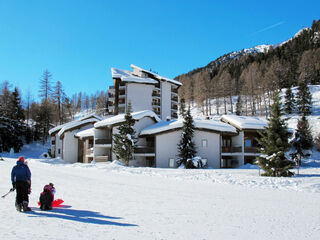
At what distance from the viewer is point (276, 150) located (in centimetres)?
2048

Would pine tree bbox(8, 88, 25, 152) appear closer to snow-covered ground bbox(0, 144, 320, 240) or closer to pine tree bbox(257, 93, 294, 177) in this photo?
snow-covered ground bbox(0, 144, 320, 240)

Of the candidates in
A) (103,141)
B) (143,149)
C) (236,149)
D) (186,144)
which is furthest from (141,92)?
(186,144)

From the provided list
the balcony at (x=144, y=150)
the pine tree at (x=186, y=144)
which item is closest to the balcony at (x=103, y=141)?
the balcony at (x=144, y=150)

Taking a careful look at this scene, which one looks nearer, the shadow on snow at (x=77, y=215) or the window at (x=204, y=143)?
the shadow on snow at (x=77, y=215)

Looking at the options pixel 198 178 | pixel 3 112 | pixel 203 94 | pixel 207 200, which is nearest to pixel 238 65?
pixel 203 94

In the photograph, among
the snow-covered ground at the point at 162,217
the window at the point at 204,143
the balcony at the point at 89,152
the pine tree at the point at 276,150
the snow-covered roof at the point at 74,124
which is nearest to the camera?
the snow-covered ground at the point at 162,217

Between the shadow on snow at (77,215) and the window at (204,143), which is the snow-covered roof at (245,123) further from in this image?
the shadow on snow at (77,215)

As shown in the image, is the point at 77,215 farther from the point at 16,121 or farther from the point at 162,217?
the point at 16,121

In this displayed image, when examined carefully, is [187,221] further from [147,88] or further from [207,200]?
[147,88]

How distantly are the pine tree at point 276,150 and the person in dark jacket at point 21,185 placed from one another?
1687cm

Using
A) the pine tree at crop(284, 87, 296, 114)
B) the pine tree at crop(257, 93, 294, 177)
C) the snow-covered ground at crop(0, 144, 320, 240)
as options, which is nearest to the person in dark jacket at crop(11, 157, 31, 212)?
the snow-covered ground at crop(0, 144, 320, 240)

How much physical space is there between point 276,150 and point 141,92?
3972cm

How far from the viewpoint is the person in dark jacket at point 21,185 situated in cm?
794

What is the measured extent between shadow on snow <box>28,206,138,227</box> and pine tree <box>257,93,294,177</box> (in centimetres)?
1584
